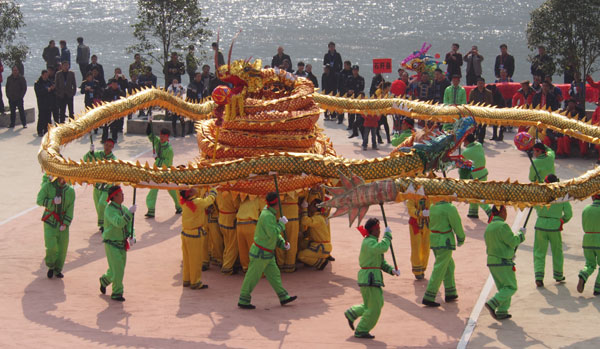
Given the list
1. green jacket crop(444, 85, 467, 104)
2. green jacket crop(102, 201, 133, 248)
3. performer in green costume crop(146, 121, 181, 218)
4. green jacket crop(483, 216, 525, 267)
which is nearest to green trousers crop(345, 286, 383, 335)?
green jacket crop(483, 216, 525, 267)

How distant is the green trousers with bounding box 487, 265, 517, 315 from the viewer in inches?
435

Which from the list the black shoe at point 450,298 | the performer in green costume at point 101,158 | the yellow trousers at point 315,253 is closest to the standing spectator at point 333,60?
the performer in green costume at point 101,158

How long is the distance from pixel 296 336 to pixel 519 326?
9.59 ft

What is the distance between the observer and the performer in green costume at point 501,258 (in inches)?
436

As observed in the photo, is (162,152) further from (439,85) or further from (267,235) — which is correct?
(439,85)

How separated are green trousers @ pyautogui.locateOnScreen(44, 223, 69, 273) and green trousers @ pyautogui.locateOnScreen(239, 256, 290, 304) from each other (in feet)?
10.4

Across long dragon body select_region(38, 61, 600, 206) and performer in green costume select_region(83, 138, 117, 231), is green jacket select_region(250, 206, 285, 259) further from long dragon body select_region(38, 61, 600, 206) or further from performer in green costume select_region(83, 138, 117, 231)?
performer in green costume select_region(83, 138, 117, 231)

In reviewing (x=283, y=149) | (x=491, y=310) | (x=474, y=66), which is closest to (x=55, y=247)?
(x=283, y=149)

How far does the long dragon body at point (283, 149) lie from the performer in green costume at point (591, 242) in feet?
3.60

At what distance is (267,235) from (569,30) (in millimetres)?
14654

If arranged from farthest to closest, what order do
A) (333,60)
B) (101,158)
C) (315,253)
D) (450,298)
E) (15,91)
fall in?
1. (333,60)
2. (15,91)
3. (101,158)
4. (315,253)
5. (450,298)

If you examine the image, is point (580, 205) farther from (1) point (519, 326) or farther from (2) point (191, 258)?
(2) point (191, 258)

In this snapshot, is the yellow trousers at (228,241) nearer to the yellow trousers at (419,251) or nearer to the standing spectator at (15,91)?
the yellow trousers at (419,251)

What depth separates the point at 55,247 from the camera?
42.2 feet
